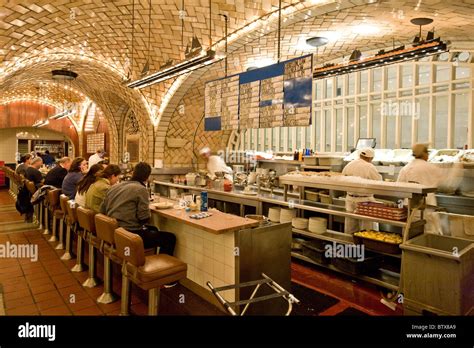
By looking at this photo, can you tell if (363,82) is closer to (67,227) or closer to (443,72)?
(443,72)

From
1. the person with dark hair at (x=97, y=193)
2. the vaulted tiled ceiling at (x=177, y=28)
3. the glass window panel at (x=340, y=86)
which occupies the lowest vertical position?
the person with dark hair at (x=97, y=193)

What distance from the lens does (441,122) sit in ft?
23.1

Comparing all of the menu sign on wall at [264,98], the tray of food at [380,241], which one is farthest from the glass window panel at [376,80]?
the tray of food at [380,241]

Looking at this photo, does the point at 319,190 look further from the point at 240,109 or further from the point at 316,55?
the point at 316,55

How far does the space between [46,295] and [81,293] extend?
358mm

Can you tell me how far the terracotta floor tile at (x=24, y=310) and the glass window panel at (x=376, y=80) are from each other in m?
7.88

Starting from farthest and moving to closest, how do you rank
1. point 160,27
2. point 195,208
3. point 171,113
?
point 171,113
point 160,27
point 195,208

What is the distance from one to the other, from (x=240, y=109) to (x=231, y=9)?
5.03ft

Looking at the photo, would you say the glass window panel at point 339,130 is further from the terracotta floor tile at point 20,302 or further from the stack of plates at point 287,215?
the terracotta floor tile at point 20,302

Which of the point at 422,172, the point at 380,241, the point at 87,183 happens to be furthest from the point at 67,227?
the point at 422,172

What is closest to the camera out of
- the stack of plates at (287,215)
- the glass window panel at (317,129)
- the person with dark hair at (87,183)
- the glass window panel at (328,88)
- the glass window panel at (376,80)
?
the person with dark hair at (87,183)

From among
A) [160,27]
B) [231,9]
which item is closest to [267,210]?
[231,9]

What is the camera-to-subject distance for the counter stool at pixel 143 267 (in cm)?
262

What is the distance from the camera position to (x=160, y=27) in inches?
239
